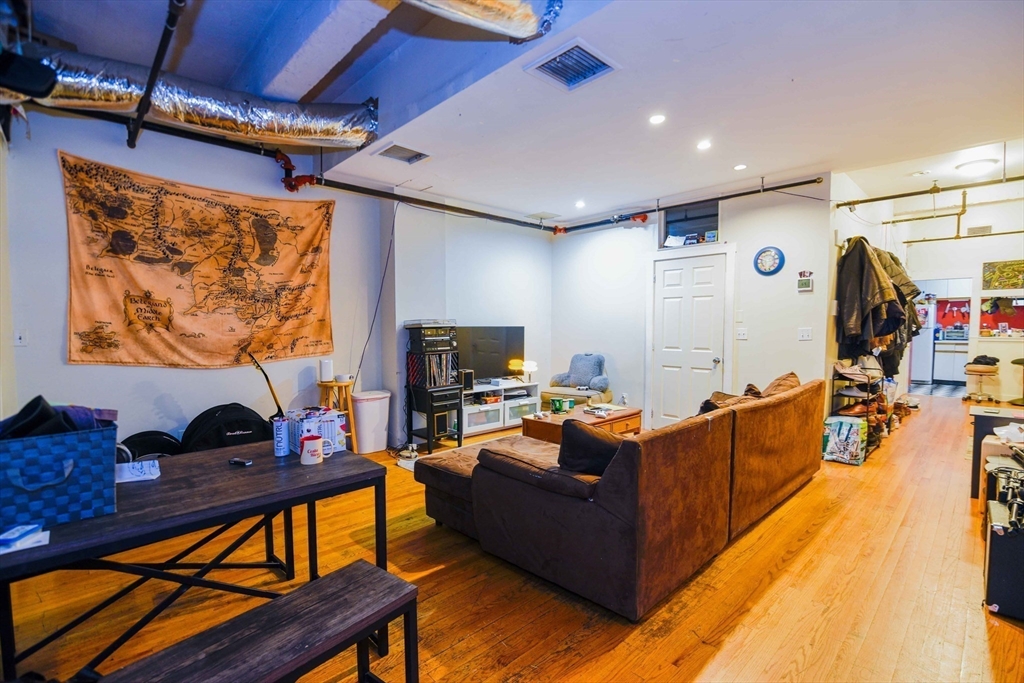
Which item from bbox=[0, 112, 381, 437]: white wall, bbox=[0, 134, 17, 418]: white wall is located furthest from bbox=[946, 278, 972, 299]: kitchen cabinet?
bbox=[0, 134, 17, 418]: white wall

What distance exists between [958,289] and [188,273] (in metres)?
12.2

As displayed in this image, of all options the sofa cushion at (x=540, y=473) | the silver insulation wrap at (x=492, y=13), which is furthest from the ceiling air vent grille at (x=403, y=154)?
the sofa cushion at (x=540, y=473)

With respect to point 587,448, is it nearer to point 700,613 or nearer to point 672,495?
point 672,495

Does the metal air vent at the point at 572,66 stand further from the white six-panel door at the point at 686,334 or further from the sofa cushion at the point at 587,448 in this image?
the white six-panel door at the point at 686,334

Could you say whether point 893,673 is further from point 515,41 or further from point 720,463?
point 515,41

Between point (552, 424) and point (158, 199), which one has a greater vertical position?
point (158, 199)

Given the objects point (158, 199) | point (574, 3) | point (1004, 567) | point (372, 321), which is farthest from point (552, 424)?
point (158, 199)

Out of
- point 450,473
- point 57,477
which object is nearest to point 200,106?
point 57,477

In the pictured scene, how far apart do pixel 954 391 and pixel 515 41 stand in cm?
1030

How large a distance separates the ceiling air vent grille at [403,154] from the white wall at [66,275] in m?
0.97

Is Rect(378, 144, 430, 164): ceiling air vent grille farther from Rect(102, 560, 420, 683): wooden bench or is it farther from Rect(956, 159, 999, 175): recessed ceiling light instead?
Rect(956, 159, 999, 175): recessed ceiling light

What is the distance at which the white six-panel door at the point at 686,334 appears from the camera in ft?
16.1

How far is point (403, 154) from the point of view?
3.74 m

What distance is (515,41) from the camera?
2244mm
